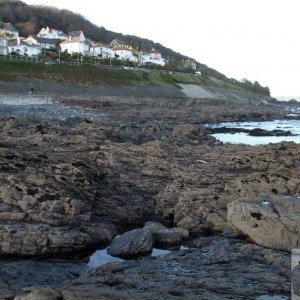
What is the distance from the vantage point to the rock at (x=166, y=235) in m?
11.5

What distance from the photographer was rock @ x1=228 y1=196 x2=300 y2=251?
1063 cm

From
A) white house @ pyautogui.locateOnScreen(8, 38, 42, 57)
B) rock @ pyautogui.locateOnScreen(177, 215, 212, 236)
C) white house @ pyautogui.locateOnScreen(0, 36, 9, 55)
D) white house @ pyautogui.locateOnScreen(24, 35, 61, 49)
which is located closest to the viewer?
rock @ pyautogui.locateOnScreen(177, 215, 212, 236)

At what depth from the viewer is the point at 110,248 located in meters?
10.8

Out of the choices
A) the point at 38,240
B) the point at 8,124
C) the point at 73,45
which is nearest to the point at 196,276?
the point at 38,240

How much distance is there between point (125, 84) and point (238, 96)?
43.4 m

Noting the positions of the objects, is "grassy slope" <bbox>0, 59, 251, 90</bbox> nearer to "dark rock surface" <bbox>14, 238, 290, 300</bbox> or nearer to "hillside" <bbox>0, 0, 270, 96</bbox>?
"hillside" <bbox>0, 0, 270, 96</bbox>

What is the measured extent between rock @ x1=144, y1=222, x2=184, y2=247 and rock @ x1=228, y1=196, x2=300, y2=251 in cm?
151

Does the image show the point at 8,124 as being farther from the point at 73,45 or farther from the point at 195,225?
the point at 73,45

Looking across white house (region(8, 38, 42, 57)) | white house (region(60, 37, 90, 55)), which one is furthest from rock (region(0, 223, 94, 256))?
white house (region(60, 37, 90, 55))

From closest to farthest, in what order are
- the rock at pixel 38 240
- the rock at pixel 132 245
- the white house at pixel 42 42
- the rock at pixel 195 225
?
the rock at pixel 38 240 < the rock at pixel 132 245 < the rock at pixel 195 225 < the white house at pixel 42 42

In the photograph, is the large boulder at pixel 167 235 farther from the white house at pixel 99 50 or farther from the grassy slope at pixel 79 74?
the white house at pixel 99 50

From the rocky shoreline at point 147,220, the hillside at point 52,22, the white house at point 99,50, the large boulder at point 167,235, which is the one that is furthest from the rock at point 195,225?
the hillside at point 52,22

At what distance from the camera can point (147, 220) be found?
13.6 m

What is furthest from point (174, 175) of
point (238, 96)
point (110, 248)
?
point (238, 96)
